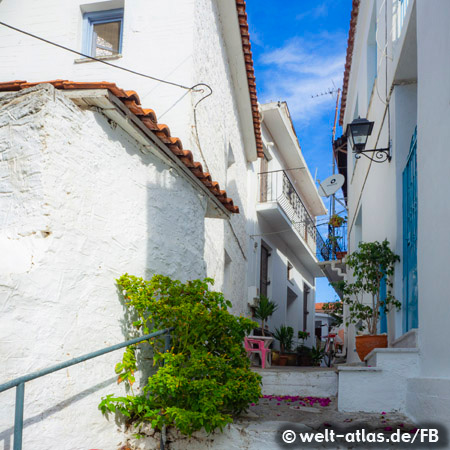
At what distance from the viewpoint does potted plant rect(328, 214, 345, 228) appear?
1650cm

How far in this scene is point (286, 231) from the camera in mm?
16812

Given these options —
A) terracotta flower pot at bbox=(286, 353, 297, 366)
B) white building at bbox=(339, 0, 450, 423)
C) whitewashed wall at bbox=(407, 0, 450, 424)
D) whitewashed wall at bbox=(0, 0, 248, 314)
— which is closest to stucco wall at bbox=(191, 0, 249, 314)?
whitewashed wall at bbox=(0, 0, 248, 314)

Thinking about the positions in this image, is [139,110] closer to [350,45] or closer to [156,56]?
[156,56]

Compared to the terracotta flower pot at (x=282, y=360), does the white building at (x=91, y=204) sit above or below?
above

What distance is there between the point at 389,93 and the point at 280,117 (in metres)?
8.24

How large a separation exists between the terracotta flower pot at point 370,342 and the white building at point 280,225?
6.28m

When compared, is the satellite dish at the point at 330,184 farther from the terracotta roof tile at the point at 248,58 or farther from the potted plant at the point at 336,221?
the potted plant at the point at 336,221

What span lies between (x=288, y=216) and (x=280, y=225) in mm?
349

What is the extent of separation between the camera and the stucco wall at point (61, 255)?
143 inches

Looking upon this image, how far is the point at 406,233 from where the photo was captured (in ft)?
21.3

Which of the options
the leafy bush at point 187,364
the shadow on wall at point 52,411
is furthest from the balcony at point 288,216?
the shadow on wall at point 52,411

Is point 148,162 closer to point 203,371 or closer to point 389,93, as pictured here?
point 203,371

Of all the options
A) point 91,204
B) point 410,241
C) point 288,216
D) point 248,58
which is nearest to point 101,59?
point 248,58

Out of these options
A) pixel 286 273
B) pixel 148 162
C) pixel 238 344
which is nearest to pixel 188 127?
pixel 148 162
